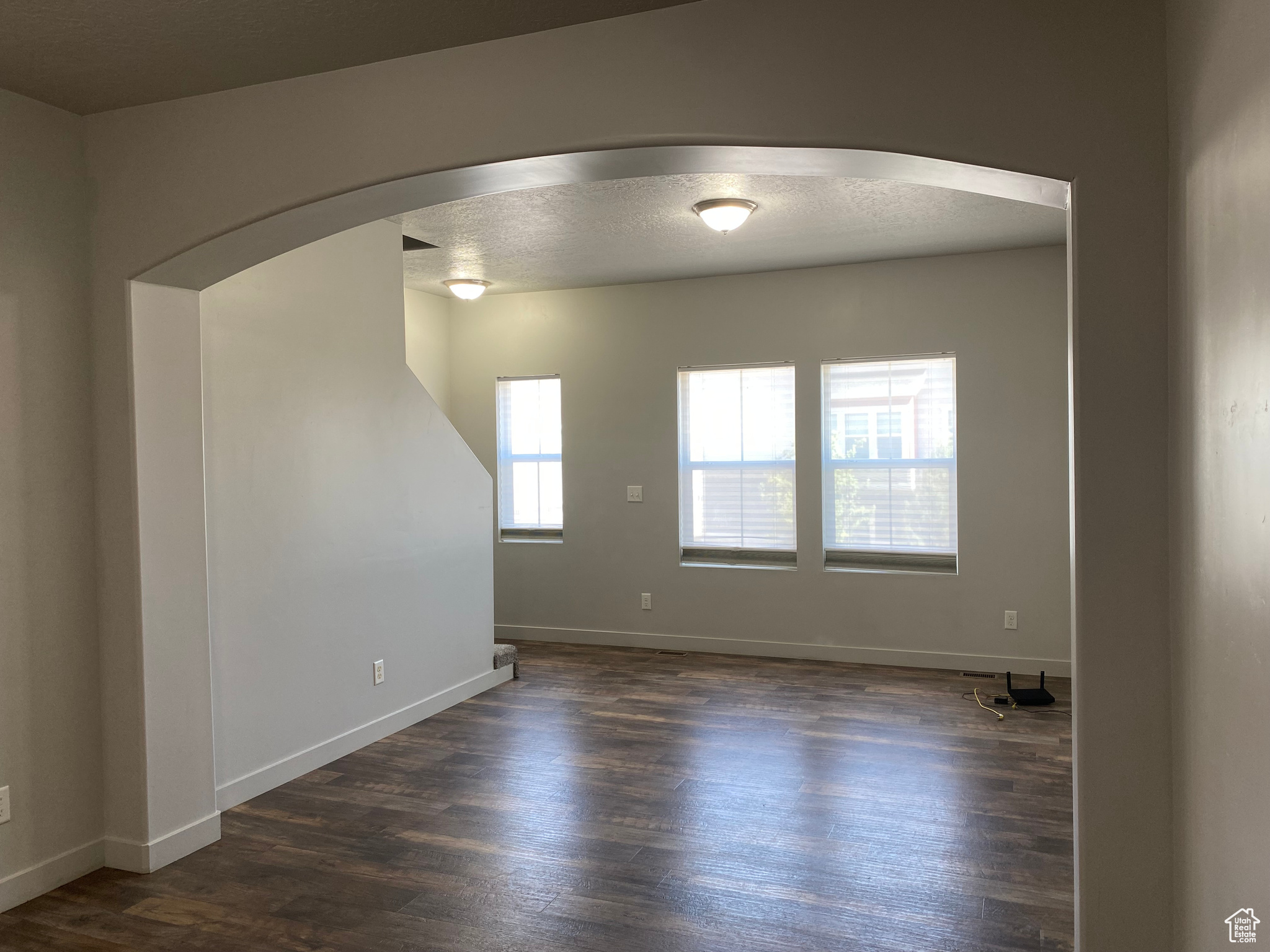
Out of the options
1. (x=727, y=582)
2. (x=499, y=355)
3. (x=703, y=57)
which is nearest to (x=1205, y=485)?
(x=703, y=57)

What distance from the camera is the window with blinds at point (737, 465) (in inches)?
239

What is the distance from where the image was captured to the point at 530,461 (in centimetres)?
684

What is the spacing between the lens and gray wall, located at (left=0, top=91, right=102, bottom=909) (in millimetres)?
2762

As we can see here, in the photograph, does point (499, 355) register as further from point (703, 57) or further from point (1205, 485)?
point (1205, 485)

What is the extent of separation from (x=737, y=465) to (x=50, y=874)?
14.7 ft

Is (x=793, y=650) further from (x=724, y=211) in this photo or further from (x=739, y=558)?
(x=724, y=211)

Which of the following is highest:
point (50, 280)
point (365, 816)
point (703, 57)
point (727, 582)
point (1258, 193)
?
point (703, 57)

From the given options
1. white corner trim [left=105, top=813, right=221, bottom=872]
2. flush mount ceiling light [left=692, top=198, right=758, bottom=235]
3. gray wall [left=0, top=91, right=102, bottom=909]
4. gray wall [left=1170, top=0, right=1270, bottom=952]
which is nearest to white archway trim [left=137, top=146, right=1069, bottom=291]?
gray wall [left=0, top=91, right=102, bottom=909]

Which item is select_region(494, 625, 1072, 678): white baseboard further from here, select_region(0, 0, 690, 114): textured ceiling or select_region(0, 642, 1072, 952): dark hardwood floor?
select_region(0, 0, 690, 114): textured ceiling

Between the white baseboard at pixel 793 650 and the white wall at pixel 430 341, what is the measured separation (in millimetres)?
1921

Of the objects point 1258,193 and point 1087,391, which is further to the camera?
point 1087,391

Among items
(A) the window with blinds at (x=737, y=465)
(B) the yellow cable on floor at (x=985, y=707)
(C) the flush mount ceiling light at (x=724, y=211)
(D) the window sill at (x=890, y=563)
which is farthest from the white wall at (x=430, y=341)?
(B) the yellow cable on floor at (x=985, y=707)

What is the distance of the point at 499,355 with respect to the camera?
6805mm

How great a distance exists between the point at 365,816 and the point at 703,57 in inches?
116
